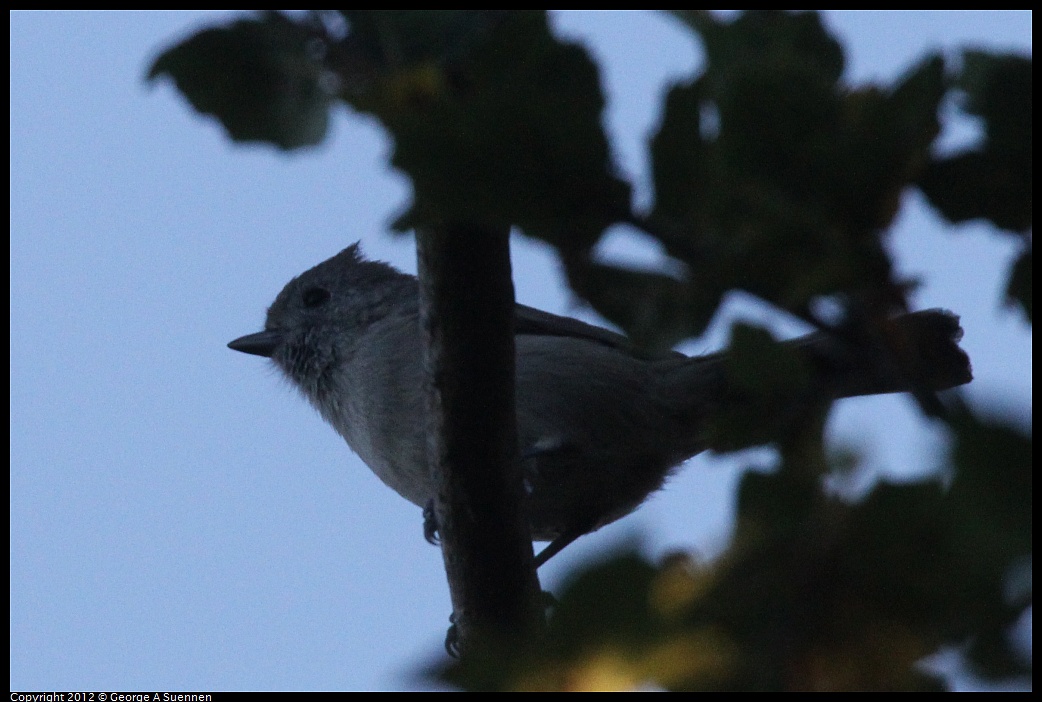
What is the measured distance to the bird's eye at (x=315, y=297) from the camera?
6836 millimetres

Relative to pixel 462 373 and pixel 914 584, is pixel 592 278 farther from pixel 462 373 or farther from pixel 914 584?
pixel 462 373

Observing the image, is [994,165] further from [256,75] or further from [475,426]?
[475,426]

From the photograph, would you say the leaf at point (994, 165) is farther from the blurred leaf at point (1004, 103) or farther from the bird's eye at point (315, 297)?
the bird's eye at point (315, 297)

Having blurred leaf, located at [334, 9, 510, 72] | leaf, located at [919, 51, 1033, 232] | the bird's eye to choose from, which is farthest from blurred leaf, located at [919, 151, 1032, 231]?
the bird's eye

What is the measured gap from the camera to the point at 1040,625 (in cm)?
119

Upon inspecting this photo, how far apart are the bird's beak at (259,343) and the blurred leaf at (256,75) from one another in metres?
5.57

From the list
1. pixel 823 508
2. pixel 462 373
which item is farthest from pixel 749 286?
pixel 462 373

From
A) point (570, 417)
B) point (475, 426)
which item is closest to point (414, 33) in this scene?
point (475, 426)

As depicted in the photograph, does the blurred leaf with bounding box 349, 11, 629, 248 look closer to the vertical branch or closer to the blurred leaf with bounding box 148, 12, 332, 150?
the blurred leaf with bounding box 148, 12, 332, 150

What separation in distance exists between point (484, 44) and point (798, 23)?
478mm

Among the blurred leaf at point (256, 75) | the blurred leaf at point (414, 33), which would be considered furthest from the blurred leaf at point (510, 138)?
the blurred leaf at point (256, 75)

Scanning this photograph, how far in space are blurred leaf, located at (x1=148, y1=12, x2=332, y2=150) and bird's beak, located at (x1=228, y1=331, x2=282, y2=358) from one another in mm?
5568

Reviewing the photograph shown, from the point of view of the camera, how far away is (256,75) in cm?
136

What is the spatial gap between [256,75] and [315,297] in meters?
5.61
